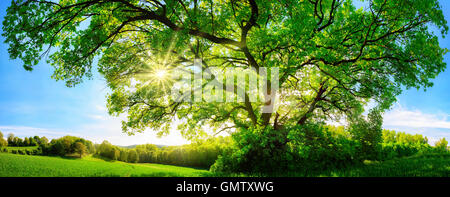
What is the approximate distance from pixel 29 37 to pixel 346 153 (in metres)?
15.7

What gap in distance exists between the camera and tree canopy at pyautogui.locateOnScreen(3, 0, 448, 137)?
29.2 ft

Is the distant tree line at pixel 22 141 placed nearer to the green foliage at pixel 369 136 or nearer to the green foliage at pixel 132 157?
the green foliage at pixel 132 157

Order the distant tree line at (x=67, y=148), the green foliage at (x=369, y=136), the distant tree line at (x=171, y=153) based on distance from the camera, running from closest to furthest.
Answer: the green foliage at (x=369, y=136), the distant tree line at (x=67, y=148), the distant tree line at (x=171, y=153)

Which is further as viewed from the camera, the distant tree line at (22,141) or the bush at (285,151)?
the distant tree line at (22,141)

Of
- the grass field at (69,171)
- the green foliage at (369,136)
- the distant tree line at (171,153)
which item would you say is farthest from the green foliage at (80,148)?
the green foliage at (369,136)

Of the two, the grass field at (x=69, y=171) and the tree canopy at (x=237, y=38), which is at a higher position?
the tree canopy at (x=237, y=38)

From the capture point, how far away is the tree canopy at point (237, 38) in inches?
351

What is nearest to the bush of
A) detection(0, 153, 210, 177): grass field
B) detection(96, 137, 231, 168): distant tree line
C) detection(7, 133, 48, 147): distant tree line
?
detection(96, 137, 231, 168): distant tree line

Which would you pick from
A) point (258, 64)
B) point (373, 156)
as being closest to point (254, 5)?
point (258, 64)

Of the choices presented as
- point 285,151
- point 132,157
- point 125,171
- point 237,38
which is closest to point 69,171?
point 125,171

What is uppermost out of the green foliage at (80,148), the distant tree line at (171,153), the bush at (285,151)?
the bush at (285,151)

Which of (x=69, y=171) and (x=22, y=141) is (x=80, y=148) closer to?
(x=22, y=141)

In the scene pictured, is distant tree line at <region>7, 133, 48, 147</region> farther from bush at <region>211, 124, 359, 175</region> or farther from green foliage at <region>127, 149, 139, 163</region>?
bush at <region>211, 124, 359, 175</region>

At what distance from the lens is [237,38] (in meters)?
14.2
